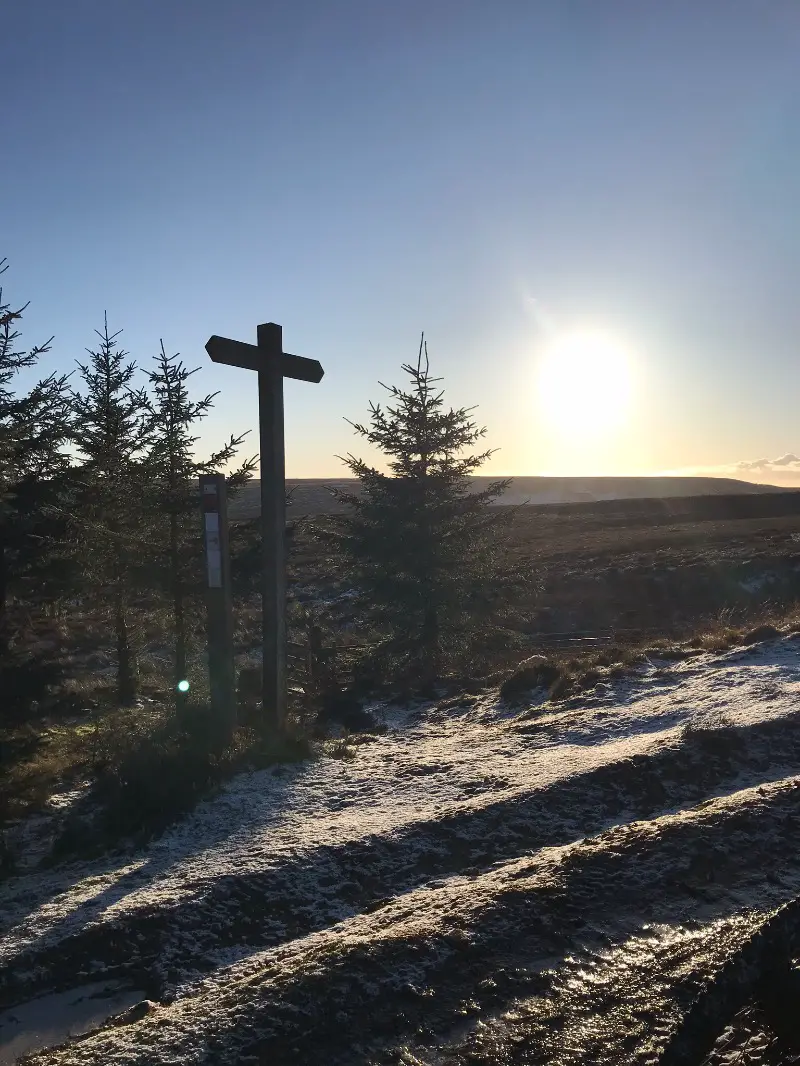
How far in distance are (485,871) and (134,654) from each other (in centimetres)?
1346

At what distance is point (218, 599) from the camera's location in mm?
8914

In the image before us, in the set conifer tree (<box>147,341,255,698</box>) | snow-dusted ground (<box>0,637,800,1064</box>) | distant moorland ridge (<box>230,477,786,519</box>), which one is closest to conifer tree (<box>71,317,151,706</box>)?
conifer tree (<box>147,341,255,698</box>)

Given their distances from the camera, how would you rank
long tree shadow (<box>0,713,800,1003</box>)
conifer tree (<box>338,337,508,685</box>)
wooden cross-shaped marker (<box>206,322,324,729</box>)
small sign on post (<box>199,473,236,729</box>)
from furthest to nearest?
conifer tree (<box>338,337,508,685</box>) < wooden cross-shaped marker (<box>206,322,324,729</box>) < small sign on post (<box>199,473,236,729</box>) < long tree shadow (<box>0,713,800,1003</box>)

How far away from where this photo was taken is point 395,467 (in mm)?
16016

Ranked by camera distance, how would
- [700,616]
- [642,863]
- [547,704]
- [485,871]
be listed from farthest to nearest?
[700,616] < [547,704] < [485,871] < [642,863]

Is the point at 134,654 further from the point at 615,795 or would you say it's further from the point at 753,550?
the point at 753,550

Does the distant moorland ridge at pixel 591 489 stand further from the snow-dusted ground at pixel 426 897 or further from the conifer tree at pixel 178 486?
the snow-dusted ground at pixel 426 897

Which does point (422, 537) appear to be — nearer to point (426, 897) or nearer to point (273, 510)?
point (273, 510)

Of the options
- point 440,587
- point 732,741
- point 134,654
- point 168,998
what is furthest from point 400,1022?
point 134,654

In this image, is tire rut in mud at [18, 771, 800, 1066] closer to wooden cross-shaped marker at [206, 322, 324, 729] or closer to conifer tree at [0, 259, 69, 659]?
wooden cross-shaped marker at [206, 322, 324, 729]

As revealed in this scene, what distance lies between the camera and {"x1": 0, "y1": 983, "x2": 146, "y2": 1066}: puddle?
13.5ft

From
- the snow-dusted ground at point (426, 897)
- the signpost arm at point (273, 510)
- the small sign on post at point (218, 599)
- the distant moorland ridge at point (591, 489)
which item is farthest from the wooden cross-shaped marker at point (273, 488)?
the distant moorland ridge at point (591, 489)

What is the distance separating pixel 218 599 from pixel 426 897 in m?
4.84

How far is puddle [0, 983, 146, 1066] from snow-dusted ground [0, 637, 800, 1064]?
114 mm
